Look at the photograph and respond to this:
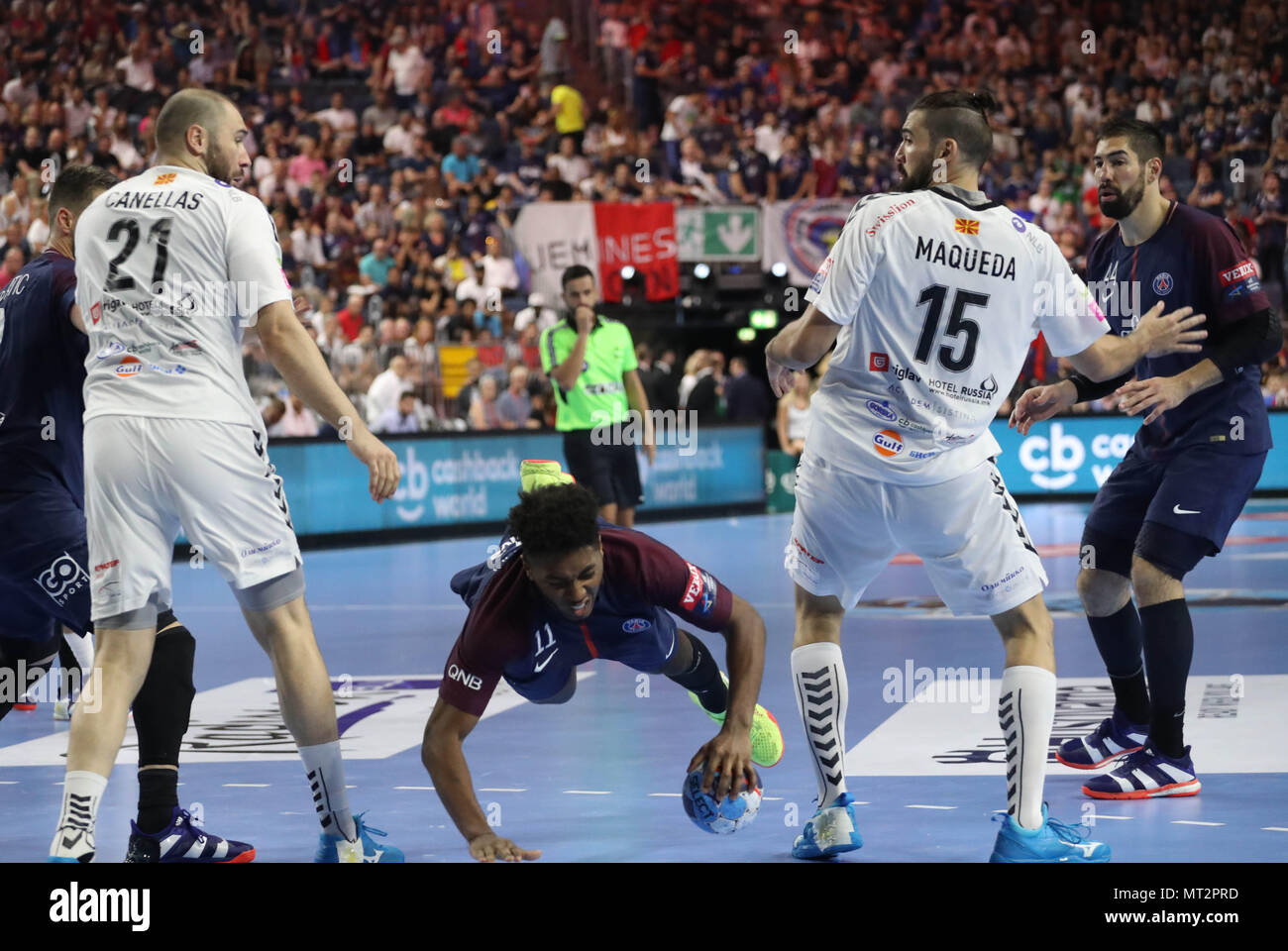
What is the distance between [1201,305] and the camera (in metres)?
5.80

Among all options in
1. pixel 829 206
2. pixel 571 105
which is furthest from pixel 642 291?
pixel 571 105

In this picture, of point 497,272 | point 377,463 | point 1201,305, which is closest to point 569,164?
point 497,272

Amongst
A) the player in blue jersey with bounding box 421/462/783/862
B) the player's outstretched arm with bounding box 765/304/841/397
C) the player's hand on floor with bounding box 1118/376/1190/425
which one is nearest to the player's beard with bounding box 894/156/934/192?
the player's outstretched arm with bounding box 765/304/841/397

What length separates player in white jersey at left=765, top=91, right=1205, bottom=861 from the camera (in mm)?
4484

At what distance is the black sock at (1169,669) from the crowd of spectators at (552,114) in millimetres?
12036

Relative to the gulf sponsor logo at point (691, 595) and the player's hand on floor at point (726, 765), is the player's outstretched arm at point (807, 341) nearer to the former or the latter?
the gulf sponsor logo at point (691, 595)

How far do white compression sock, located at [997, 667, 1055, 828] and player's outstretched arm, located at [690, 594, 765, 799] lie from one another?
70cm

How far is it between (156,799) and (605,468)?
22.8ft

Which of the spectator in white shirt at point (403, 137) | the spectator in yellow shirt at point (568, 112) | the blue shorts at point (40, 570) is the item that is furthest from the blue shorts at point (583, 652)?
the spectator in yellow shirt at point (568, 112)

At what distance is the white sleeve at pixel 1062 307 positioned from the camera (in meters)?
4.61
